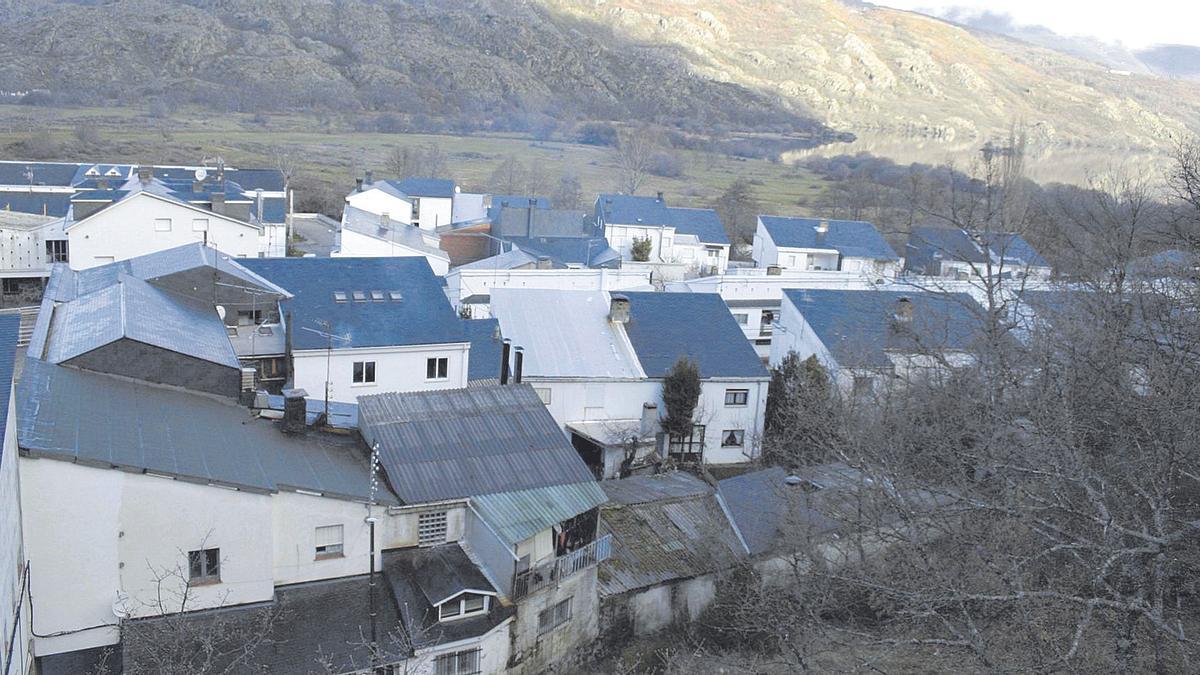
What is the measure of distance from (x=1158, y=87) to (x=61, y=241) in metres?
211

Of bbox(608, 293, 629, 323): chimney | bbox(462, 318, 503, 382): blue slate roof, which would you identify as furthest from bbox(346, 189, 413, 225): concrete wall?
bbox(608, 293, 629, 323): chimney

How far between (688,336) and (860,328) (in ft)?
17.7

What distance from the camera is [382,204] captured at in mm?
49062

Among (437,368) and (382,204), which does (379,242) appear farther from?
(382,204)

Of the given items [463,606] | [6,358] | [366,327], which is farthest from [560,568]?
[366,327]

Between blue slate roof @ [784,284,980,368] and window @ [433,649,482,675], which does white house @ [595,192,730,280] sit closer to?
blue slate roof @ [784,284,980,368]

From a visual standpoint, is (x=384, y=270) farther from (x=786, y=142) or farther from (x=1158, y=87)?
(x=1158, y=87)

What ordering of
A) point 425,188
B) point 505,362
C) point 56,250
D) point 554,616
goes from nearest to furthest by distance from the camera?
1. point 554,616
2. point 505,362
3. point 56,250
4. point 425,188

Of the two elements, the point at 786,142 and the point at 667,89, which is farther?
the point at 667,89

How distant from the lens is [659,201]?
51344 millimetres

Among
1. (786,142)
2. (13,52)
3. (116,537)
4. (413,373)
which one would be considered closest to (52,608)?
(116,537)

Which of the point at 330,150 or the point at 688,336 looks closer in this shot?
the point at 688,336

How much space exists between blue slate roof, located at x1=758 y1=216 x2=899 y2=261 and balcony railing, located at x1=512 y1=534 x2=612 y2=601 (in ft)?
109

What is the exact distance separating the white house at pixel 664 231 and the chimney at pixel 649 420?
23148 mm
